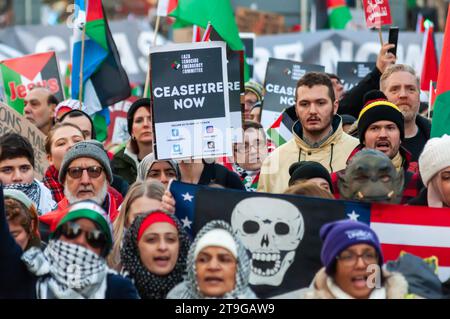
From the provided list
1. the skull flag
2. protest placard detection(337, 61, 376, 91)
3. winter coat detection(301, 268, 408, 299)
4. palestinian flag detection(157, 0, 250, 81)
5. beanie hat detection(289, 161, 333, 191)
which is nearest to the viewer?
winter coat detection(301, 268, 408, 299)

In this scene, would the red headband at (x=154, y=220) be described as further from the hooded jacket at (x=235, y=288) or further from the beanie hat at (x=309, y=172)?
the beanie hat at (x=309, y=172)

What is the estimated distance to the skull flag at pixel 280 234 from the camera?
7.20 m

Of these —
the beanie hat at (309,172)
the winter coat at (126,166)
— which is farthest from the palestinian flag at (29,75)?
the beanie hat at (309,172)

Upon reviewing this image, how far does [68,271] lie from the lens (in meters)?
6.55

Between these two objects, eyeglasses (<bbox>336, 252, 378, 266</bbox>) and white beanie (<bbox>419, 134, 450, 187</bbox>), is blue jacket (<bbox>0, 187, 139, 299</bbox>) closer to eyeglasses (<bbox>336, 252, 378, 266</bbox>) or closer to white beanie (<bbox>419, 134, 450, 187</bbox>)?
eyeglasses (<bbox>336, 252, 378, 266</bbox>)

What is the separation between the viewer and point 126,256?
7.11 metres

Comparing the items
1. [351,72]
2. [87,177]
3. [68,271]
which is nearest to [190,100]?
[87,177]

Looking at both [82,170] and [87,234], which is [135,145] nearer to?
[82,170]

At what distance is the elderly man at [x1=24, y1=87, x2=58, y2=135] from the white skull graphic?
5.17 meters

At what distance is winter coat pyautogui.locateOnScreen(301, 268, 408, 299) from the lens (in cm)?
635

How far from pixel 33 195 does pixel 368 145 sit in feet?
7.24

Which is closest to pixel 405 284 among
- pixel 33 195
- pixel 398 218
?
pixel 398 218

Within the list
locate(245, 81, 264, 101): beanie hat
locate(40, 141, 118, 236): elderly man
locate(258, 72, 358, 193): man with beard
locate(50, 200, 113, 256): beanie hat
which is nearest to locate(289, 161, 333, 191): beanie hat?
locate(258, 72, 358, 193): man with beard

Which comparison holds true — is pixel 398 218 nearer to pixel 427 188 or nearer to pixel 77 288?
pixel 427 188
